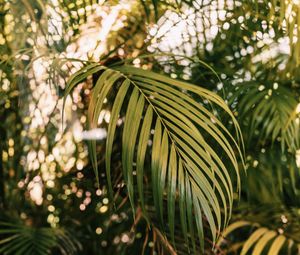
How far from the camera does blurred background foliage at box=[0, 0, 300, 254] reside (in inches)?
41.3

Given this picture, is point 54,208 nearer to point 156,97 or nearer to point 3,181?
point 3,181

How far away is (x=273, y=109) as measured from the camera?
1040 mm

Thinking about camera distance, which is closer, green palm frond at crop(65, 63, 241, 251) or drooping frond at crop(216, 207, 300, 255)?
green palm frond at crop(65, 63, 241, 251)

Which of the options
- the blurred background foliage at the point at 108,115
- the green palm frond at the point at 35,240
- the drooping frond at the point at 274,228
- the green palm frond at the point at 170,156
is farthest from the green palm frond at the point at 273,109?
the green palm frond at the point at 35,240

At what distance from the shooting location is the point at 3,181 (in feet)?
4.04

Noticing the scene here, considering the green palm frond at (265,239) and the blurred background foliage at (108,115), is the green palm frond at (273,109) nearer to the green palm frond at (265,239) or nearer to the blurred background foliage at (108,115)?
the blurred background foliage at (108,115)

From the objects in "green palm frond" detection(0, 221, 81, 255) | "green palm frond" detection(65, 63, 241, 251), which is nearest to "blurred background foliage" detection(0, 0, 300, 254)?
"green palm frond" detection(0, 221, 81, 255)


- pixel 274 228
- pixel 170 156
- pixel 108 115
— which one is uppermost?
pixel 170 156

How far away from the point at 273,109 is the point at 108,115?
0.36 meters

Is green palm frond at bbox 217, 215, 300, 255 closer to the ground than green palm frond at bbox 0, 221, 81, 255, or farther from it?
farther from it

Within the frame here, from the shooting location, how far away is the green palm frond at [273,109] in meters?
0.99

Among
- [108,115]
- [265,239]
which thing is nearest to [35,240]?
[108,115]

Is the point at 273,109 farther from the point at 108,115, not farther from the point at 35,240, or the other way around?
the point at 35,240

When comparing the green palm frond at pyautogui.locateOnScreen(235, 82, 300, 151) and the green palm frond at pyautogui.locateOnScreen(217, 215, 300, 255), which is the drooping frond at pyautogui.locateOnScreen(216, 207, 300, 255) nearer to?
the green palm frond at pyautogui.locateOnScreen(217, 215, 300, 255)
